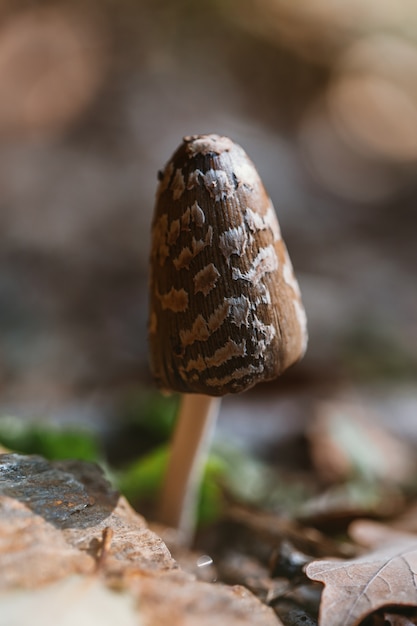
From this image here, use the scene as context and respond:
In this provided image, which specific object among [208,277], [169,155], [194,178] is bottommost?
[208,277]

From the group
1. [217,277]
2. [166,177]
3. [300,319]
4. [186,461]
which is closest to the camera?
[217,277]

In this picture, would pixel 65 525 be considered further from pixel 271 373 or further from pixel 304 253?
pixel 304 253

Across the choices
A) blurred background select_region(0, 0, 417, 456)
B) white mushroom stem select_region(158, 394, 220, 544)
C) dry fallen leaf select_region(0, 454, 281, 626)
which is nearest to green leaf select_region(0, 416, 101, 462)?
white mushroom stem select_region(158, 394, 220, 544)

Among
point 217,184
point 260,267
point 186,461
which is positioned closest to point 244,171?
point 217,184

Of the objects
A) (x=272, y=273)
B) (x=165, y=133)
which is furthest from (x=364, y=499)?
(x=165, y=133)

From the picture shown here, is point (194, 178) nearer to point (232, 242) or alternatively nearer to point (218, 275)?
point (232, 242)
